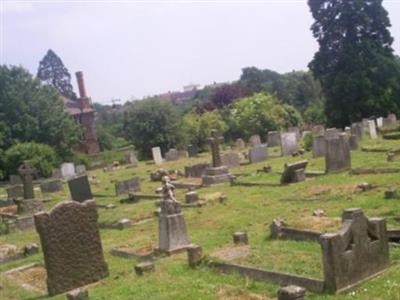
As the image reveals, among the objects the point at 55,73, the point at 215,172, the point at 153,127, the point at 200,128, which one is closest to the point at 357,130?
the point at 215,172

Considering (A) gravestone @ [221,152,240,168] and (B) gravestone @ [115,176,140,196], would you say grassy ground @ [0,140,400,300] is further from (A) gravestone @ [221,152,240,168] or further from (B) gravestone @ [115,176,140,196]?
(A) gravestone @ [221,152,240,168]

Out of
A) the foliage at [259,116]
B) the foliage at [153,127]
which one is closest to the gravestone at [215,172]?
the foliage at [259,116]

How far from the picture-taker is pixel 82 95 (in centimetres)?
7450

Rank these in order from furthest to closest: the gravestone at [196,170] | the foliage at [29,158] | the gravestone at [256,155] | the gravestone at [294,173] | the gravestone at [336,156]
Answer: the foliage at [29,158], the gravestone at [256,155], the gravestone at [196,170], the gravestone at [336,156], the gravestone at [294,173]

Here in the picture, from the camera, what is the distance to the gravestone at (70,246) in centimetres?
1172

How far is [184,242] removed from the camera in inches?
526

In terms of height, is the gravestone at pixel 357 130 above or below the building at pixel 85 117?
below

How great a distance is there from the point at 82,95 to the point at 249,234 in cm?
6362

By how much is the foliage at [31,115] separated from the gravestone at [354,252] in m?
41.3

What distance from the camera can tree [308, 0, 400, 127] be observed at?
44.0 m

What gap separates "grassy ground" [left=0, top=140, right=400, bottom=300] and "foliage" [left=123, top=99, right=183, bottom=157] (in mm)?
25039

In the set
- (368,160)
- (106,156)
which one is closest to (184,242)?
(368,160)

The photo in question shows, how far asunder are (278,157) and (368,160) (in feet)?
27.6

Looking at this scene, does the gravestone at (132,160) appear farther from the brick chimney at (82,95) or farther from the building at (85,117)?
the brick chimney at (82,95)
